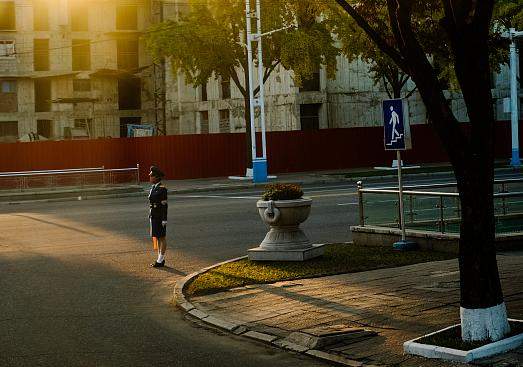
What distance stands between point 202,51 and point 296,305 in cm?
3011

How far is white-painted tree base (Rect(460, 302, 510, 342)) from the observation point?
8.23 metres

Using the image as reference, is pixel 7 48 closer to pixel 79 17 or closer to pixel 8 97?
pixel 8 97

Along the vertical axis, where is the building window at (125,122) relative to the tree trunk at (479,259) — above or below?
above

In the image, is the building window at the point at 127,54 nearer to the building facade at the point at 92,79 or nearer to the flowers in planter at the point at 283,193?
the building facade at the point at 92,79

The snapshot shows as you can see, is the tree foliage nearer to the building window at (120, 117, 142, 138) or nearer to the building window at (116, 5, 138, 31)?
the building window at (120, 117, 142, 138)

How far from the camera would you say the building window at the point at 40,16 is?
215 feet

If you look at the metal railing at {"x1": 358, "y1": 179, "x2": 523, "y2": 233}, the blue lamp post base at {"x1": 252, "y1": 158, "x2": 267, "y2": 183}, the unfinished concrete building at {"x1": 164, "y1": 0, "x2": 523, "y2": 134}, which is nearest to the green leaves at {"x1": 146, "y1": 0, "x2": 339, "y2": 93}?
the blue lamp post base at {"x1": 252, "y1": 158, "x2": 267, "y2": 183}

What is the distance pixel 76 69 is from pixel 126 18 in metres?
5.59

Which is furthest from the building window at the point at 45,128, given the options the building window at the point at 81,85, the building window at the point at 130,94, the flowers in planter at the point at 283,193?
the flowers in planter at the point at 283,193

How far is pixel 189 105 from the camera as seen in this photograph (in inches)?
2387

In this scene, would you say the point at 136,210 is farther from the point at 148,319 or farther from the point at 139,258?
the point at 148,319

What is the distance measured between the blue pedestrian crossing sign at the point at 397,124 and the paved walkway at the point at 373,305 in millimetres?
2678

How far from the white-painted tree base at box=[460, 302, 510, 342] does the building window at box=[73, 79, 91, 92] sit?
60.5 metres

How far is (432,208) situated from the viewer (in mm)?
15250
